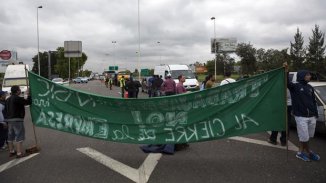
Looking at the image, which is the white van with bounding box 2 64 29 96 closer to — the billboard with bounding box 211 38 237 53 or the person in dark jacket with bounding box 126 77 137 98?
the person in dark jacket with bounding box 126 77 137 98

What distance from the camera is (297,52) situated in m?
65.6

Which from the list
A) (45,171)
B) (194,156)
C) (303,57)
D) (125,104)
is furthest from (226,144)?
(303,57)

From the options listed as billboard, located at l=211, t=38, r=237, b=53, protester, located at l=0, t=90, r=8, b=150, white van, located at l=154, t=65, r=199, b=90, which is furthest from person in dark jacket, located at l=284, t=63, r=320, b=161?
billboard, located at l=211, t=38, r=237, b=53

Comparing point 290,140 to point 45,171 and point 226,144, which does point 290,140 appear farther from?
point 45,171

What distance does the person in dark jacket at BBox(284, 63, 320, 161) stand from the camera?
714cm

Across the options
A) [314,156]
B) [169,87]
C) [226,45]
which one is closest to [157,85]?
[169,87]

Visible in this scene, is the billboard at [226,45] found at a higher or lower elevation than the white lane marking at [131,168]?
higher

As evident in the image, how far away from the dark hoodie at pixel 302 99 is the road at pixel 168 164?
3.12 ft

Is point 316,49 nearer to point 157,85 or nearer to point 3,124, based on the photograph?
point 157,85

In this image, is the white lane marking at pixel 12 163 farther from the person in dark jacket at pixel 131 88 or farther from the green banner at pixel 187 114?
the person in dark jacket at pixel 131 88

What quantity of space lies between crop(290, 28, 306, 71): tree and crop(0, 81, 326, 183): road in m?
56.8

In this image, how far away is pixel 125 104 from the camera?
758 centimetres

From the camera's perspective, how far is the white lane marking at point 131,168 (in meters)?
6.43

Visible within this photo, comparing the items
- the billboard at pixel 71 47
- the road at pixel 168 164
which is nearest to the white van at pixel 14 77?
the road at pixel 168 164
